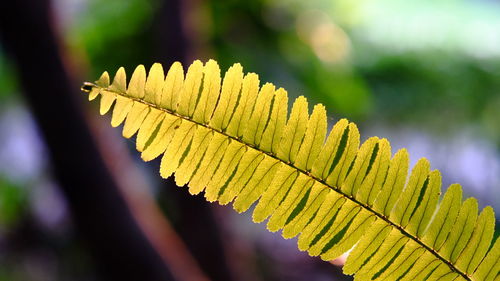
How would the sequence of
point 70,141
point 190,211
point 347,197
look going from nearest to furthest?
point 347,197, point 70,141, point 190,211

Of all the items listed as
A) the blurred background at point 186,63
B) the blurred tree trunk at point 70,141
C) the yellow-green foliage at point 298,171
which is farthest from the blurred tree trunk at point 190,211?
the yellow-green foliage at point 298,171

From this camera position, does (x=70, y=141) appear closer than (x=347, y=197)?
No

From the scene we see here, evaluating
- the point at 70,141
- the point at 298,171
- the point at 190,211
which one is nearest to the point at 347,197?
the point at 298,171

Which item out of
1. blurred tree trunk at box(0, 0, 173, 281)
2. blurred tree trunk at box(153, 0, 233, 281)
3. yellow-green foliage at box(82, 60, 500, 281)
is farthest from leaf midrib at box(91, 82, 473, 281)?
blurred tree trunk at box(153, 0, 233, 281)

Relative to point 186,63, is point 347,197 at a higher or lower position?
lower

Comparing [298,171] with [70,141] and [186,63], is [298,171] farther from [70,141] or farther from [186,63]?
[186,63]

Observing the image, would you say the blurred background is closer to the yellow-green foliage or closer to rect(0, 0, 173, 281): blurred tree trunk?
rect(0, 0, 173, 281): blurred tree trunk

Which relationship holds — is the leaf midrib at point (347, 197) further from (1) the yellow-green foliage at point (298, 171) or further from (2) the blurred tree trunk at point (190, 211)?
(2) the blurred tree trunk at point (190, 211)

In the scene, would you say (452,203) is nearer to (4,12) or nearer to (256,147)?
(256,147)

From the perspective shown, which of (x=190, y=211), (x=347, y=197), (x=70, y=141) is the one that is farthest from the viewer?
(x=190, y=211)
